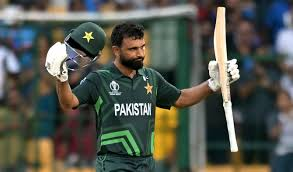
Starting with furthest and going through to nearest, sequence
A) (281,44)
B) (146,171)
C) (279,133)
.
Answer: (281,44)
(279,133)
(146,171)

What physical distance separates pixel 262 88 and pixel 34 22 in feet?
10.6

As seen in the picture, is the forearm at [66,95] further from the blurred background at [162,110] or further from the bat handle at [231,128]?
the blurred background at [162,110]

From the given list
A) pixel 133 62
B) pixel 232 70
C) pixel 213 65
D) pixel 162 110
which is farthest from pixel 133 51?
pixel 162 110

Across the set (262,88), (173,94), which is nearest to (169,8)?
(262,88)

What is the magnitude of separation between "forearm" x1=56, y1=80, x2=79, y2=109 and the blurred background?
5.16 metres

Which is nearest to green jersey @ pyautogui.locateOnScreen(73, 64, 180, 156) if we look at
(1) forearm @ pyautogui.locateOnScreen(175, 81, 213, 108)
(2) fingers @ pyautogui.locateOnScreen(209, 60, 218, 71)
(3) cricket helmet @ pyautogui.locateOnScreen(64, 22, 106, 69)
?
(3) cricket helmet @ pyautogui.locateOnScreen(64, 22, 106, 69)

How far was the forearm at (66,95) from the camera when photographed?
739 centimetres

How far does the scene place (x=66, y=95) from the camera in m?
7.43

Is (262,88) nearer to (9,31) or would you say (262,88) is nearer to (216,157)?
(216,157)

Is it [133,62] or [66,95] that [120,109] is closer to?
[133,62]

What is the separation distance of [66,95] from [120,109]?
57 cm

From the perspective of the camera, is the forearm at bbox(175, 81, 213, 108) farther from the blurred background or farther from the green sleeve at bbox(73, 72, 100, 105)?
the blurred background

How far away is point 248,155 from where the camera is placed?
12836mm

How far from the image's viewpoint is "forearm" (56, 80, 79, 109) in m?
7.39
